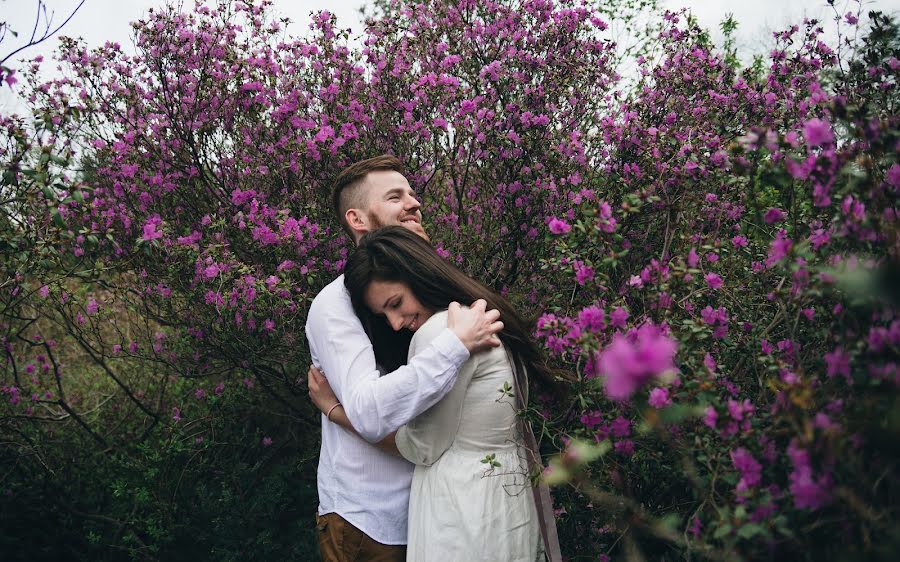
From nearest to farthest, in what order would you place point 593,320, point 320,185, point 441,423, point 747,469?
point 747,469 → point 593,320 → point 441,423 → point 320,185

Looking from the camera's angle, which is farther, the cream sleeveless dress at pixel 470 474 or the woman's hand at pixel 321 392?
the woman's hand at pixel 321 392

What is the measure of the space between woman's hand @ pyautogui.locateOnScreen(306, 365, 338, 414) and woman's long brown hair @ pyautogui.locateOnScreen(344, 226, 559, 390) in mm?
272

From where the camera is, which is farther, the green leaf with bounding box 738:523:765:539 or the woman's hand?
the woman's hand

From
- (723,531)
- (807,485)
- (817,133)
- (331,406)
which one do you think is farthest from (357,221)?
(807,485)

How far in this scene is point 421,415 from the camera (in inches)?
74.8

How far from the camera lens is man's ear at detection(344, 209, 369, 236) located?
281cm

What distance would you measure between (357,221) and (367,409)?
4.09 ft

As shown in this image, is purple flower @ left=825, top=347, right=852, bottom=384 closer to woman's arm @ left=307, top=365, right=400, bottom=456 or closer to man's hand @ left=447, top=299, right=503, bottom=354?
man's hand @ left=447, top=299, right=503, bottom=354

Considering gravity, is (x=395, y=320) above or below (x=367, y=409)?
above

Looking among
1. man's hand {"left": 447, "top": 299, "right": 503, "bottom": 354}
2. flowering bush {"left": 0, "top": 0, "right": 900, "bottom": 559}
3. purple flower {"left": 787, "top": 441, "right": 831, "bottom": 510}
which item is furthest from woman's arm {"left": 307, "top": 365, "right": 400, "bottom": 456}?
purple flower {"left": 787, "top": 441, "right": 831, "bottom": 510}

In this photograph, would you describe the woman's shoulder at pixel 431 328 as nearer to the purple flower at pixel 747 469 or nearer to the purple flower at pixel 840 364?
the purple flower at pixel 747 469

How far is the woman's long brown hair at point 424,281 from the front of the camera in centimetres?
206

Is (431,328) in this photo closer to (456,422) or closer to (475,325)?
(475,325)

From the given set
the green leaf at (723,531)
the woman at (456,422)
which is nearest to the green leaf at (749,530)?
the green leaf at (723,531)
